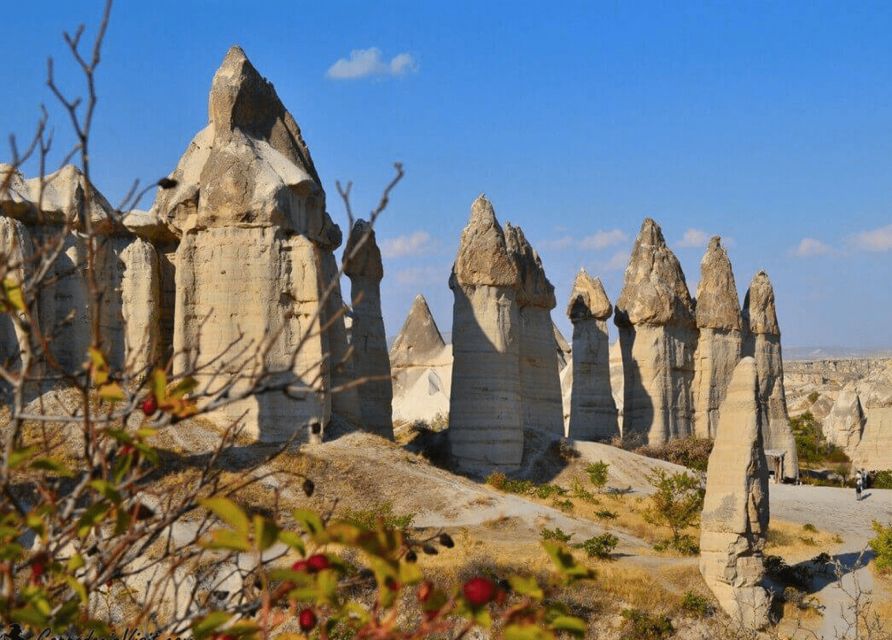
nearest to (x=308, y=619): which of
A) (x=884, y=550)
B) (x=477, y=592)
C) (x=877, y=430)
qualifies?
(x=477, y=592)

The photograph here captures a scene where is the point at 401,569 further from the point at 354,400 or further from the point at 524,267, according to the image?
the point at 524,267

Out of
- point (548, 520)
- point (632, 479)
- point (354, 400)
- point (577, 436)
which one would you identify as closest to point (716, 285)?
point (577, 436)

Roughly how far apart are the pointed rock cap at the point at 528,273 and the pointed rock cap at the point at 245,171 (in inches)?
219

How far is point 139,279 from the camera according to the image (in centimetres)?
2055

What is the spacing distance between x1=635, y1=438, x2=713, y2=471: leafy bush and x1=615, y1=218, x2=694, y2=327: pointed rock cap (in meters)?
3.36

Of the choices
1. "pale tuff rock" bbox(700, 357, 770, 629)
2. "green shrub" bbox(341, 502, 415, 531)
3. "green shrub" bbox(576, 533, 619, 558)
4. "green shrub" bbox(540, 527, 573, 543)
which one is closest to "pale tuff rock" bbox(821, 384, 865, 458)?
"green shrub" bbox(540, 527, 573, 543)

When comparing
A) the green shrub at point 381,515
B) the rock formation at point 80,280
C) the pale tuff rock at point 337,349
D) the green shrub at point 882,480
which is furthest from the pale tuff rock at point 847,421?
the rock formation at point 80,280

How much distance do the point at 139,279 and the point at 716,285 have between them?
53.5 feet

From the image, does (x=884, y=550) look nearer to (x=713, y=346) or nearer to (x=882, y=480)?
(x=882, y=480)

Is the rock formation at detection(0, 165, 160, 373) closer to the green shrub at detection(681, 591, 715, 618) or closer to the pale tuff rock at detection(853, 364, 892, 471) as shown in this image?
the green shrub at detection(681, 591, 715, 618)

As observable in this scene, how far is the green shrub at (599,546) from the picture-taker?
1533 cm

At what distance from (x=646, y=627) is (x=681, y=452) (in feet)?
50.8

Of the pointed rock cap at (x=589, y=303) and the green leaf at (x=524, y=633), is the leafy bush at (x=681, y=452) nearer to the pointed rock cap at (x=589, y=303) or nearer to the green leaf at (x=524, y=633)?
the pointed rock cap at (x=589, y=303)

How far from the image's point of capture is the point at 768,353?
31859 millimetres
